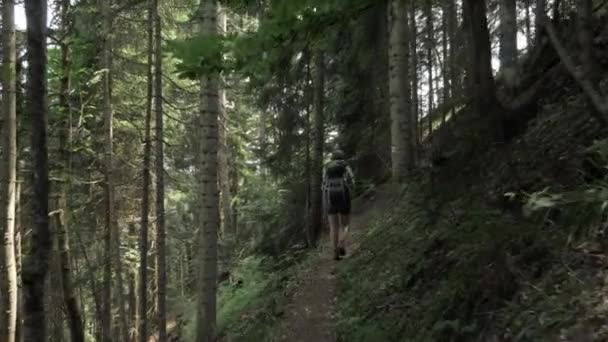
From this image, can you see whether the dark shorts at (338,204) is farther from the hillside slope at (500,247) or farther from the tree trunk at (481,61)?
the tree trunk at (481,61)

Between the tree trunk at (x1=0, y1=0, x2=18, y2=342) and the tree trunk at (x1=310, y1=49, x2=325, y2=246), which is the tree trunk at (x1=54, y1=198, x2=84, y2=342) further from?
the tree trunk at (x1=310, y1=49, x2=325, y2=246)

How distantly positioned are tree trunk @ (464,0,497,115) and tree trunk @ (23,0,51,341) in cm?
430

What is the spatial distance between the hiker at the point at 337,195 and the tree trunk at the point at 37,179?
554 cm

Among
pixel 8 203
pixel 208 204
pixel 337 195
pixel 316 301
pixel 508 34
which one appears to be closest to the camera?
pixel 208 204

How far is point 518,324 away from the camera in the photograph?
4.00m

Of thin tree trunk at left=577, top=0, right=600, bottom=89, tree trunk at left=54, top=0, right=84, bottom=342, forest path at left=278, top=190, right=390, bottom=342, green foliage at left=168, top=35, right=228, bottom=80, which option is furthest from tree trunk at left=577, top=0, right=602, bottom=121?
tree trunk at left=54, top=0, right=84, bottom=342

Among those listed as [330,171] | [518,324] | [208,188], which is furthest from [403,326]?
[330,171]

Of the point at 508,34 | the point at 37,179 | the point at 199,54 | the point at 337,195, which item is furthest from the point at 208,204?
the point at 508,34

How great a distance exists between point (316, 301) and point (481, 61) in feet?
14.1

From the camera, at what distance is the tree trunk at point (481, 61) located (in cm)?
630

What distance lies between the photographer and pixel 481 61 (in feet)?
21.1

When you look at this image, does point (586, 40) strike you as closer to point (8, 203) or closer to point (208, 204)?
point (208, 204)

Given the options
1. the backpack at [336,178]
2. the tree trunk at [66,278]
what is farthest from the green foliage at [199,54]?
the tree trunk at [66,278]

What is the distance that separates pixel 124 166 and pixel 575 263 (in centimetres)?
1448
